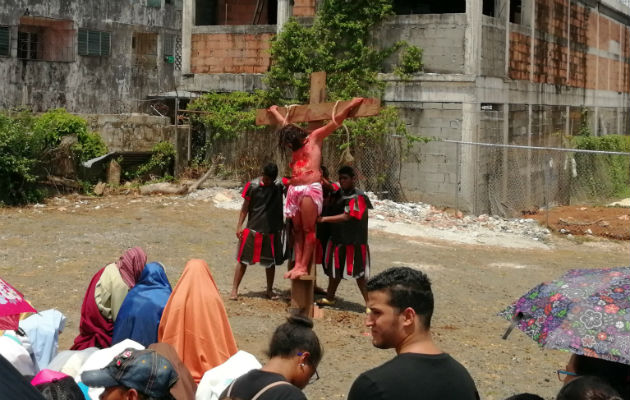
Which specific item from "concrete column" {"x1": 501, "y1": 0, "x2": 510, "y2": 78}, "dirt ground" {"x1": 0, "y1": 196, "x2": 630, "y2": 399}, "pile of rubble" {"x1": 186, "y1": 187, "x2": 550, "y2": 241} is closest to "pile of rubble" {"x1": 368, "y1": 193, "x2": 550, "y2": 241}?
"pile of rubble" {"x1": 186, "y1": 187, "x2": 550, "y2": 241}

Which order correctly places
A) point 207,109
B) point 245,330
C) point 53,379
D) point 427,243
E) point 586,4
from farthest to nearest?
point 586,4 < point 207,109 < point 427,243 < point 245,330 < point 53,379

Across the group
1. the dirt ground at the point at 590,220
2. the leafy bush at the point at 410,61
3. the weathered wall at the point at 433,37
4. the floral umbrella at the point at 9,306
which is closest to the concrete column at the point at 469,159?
the weathered wall at the point at 433,37

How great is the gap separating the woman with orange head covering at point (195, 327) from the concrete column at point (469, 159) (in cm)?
1204

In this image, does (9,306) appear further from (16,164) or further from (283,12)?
(283,12)

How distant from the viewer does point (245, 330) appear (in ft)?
27.5

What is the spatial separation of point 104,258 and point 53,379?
848 cm

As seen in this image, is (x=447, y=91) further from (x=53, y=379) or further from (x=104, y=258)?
(x=53, y=379)

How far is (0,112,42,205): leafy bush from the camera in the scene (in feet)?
54.5

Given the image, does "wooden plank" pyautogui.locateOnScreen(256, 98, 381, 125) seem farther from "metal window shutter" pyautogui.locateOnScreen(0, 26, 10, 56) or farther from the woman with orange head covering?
"metal window shutter" pyautogui.locateOnScreen(0, 26, 10, 56)

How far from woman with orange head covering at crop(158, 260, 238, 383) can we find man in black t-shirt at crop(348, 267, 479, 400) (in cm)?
232

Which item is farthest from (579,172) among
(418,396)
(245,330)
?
(418,396)

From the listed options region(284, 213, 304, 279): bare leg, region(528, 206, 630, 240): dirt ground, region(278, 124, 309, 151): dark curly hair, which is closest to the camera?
region(278, 124, 309, 151): dark curly hair

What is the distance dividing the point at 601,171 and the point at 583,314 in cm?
1995

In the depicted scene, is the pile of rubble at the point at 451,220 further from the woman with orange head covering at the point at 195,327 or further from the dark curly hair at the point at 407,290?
the dark curly hair at the point at 407,290
